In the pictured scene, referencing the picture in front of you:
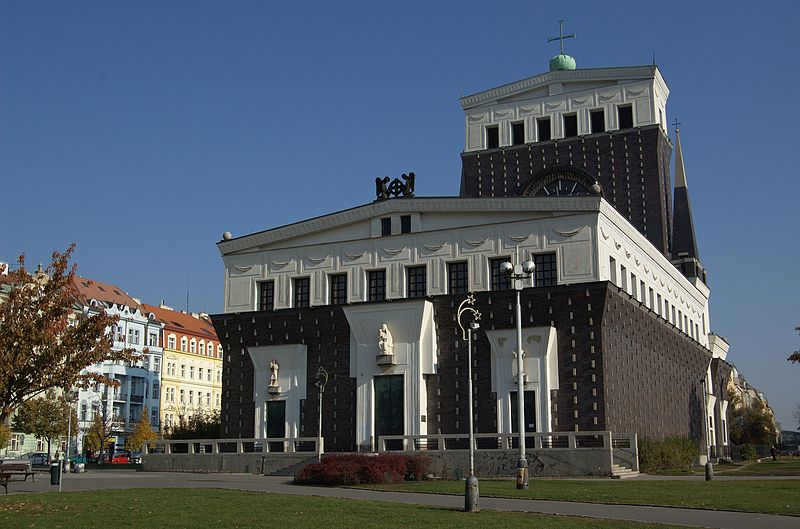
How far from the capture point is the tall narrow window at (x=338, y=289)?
5131cm

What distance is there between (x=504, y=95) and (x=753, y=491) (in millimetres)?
40555

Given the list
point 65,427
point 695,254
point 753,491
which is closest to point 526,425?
point 753,491

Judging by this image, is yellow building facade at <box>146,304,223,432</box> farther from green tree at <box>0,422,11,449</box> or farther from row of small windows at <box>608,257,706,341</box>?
row of small windows at <box>608,257,706,341</box>

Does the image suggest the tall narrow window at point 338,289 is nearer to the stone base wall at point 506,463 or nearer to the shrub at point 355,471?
the stone base wall at point 506,463

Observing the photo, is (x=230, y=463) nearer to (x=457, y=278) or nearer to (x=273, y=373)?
(x=273, y=373)

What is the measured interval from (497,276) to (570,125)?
19.4m

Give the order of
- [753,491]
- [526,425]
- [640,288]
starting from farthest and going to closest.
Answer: [640,288] < [526,425] < [753,491]

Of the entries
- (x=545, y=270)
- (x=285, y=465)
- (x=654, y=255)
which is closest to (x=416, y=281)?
(x=545, y=270)

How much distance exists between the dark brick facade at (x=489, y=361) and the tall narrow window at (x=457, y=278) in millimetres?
752

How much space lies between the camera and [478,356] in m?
46.6

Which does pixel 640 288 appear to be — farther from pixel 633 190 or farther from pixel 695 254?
pixel 695 254

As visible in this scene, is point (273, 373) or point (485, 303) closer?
point (485, 303)

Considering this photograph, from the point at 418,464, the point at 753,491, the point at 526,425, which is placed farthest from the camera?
the point at 526,425

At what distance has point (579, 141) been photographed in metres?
61.4
